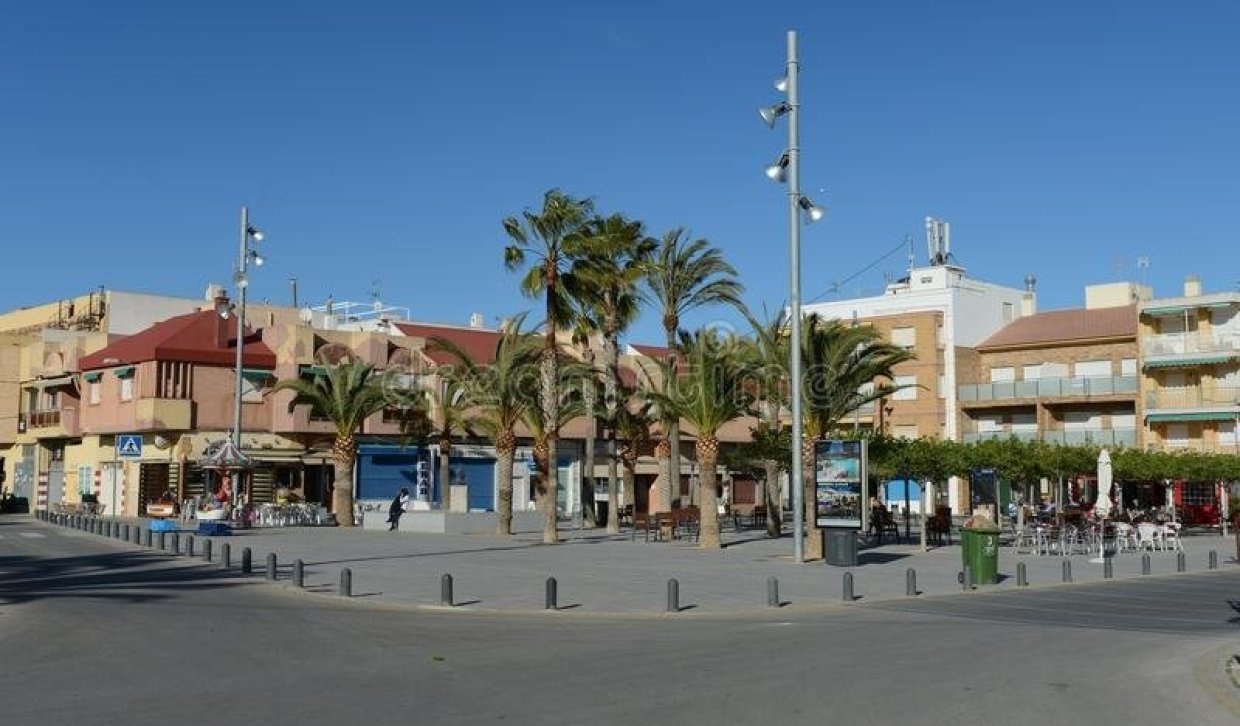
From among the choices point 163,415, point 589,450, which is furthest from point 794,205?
point 163,415

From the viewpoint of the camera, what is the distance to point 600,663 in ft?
40.2

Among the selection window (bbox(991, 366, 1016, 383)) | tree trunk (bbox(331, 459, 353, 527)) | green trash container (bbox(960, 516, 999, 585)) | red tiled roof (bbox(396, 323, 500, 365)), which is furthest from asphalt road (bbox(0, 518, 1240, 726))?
window (bbox(991, 366, 1016, 383))

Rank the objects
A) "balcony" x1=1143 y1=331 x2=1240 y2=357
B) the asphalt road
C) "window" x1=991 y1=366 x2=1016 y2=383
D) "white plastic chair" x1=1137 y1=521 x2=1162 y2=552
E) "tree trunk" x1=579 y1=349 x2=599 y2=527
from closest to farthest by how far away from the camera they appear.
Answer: the asphalt road
"white plastic chair" x1=1137 y1=521 x2=1162 y2=552
"tree trunk" x1=579 y1=349 x2=599 y2=527
"balcony" x1=1143 y1=331 x2=1240 y2=357
"window" x1=991 y1=366 x2=1016 y2=383

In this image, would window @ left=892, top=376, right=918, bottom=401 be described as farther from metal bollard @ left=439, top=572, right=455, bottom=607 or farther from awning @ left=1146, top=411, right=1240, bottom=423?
metal bollard @ left=439, top=572, right=455, bottom=607

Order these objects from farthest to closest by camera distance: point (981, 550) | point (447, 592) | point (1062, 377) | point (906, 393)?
point (906, 393) → point (1062, 377) → point (981, 550) → point (447, 592)

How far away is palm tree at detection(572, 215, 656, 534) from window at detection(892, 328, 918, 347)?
29.8 m

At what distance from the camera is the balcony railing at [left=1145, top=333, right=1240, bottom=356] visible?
60125 millimetres

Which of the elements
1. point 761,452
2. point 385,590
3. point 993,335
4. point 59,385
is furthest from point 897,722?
point 993,335

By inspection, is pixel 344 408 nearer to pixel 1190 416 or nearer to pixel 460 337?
pixel 460 337

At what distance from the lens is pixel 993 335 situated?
71.4 m

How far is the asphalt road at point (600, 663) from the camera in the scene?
962 cm

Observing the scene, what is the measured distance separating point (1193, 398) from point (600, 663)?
56.6 metres

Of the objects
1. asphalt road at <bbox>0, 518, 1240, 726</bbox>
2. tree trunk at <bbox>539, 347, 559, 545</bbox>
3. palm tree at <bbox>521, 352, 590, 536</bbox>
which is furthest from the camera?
palm tree at <bbox>521, 352, 590, 536</bbox>

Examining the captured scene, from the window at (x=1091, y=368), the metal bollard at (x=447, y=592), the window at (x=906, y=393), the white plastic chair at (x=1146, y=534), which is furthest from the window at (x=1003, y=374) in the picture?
the metal bollard at (x=447, y=592)
